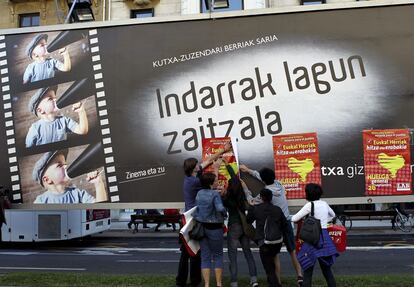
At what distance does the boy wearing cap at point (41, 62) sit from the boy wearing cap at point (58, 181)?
1.07m

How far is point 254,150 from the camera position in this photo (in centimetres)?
605

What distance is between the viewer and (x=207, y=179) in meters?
6.04

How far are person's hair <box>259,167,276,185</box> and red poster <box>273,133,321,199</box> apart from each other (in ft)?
0.59

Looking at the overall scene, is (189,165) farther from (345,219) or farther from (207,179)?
(345,219)

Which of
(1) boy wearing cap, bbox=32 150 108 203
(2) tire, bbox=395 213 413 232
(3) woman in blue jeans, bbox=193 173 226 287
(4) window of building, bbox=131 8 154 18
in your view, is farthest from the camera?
(4) window of building, bbox=131 8 154 18

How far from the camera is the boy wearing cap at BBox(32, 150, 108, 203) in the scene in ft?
20.7

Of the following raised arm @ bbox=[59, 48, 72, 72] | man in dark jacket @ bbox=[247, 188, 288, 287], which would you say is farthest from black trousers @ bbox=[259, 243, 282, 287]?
raised arm @ bbox=[59, 48, 72, 72]

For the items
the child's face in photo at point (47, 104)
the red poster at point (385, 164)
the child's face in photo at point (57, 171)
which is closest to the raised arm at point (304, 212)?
the red poster at point (385, 164)

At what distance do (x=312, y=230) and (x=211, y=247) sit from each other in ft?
4.40

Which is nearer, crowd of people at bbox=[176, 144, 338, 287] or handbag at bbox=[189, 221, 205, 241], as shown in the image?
crowd of people at bbox=[176, 144, 338, 287]

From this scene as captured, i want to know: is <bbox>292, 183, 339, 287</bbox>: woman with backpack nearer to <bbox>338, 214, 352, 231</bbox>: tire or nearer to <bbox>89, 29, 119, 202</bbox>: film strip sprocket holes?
<bbox>89, 29, 119, 202</bbox>: film strip sprocket holes

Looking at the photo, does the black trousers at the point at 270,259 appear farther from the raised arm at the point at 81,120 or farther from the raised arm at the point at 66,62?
the raised arm at the point at 66,62

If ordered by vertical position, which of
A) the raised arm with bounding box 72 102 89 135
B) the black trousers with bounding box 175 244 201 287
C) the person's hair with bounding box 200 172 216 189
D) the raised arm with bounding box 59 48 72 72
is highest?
the raised arm with bounding box 59 48 72 72

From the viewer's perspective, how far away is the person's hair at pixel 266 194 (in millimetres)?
5912
